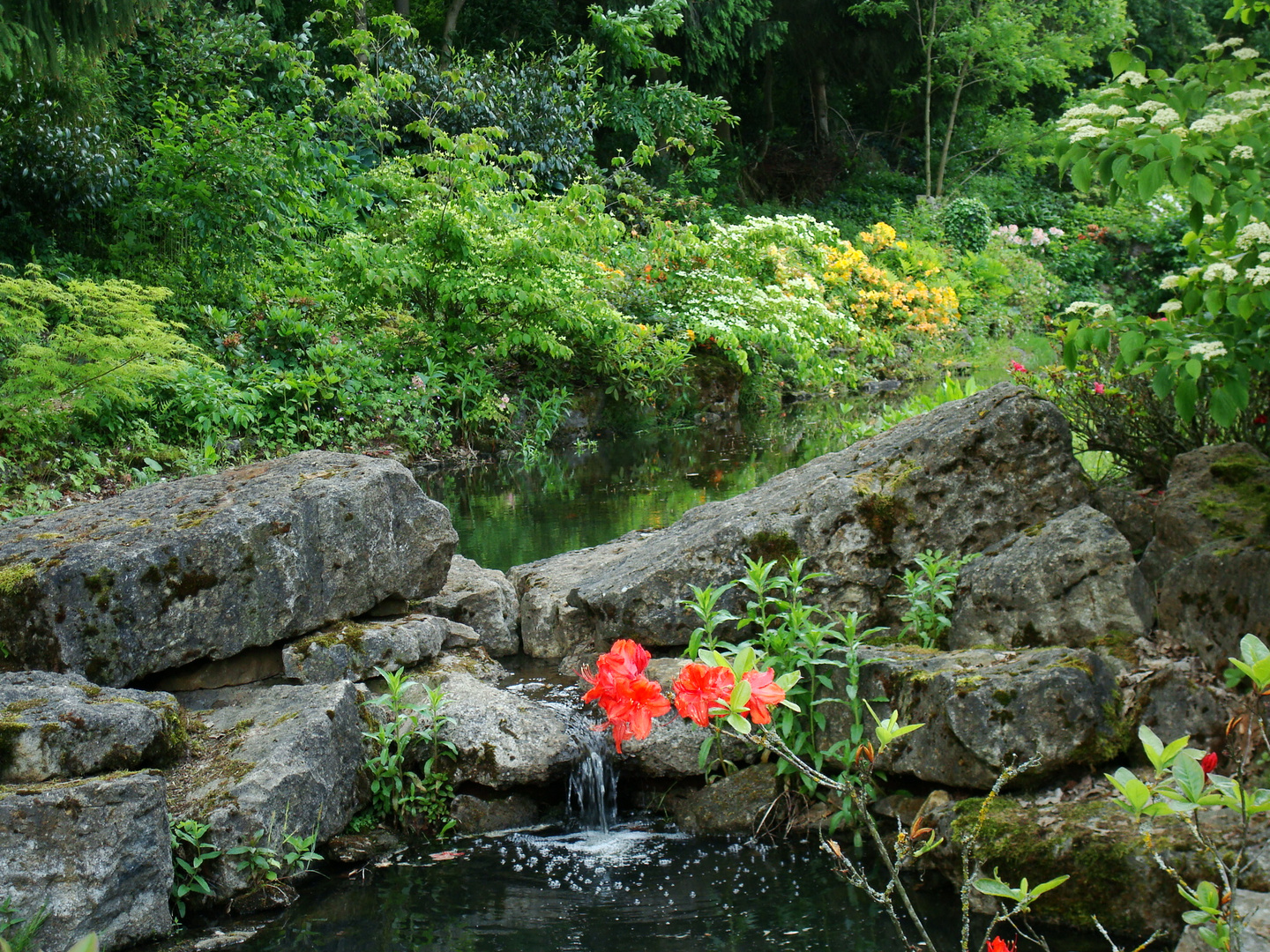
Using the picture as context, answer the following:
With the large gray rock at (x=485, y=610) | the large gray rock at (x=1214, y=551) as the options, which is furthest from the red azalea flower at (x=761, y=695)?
the large gray rock at (x=485, y=610)

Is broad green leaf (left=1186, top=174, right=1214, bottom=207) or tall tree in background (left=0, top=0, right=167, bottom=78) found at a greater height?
tall tree in background (left=0, top=0, right=167, bottom=78)

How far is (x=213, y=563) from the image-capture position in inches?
191

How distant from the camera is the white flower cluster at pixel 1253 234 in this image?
3.23 meters

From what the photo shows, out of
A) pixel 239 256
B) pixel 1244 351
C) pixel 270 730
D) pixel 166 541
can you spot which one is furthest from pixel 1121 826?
pixel 239 256

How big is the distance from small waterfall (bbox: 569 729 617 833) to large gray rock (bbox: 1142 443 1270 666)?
238 cm

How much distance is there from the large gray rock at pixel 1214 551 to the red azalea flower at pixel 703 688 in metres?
2.96

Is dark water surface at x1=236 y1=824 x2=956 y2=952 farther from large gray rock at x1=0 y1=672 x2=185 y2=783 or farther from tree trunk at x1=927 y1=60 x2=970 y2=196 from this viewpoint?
tree trunk at x1=927 y1=60 x2=970 y2=196

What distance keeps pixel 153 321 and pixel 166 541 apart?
551cm

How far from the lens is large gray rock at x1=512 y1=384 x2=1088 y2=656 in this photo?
5.18 m

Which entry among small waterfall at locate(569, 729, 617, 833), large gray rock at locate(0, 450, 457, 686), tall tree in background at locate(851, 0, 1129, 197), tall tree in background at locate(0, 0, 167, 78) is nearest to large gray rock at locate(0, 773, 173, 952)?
large gray rock at locate(0, 450, 457, 686)

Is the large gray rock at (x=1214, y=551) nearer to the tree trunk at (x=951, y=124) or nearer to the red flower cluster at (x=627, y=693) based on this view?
the red flower cluster at (x=627, y=693)

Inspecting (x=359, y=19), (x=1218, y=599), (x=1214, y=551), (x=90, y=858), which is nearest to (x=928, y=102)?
(x=359, y=19)

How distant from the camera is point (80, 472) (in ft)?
29.3

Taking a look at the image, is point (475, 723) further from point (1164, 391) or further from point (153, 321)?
point (153, 321)
